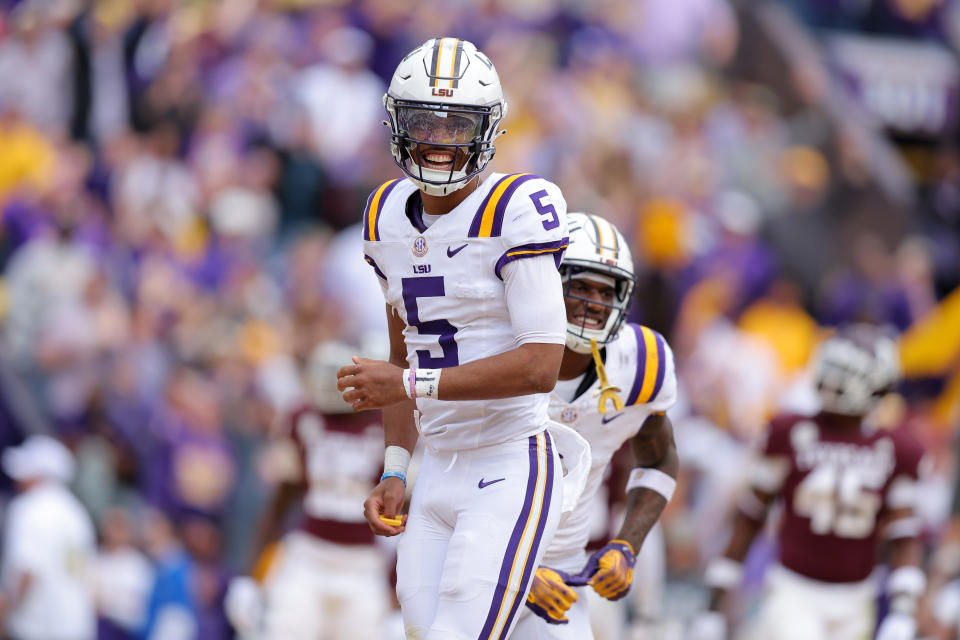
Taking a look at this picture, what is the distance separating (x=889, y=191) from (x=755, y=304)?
206 cm

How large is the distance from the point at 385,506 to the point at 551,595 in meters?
0.60

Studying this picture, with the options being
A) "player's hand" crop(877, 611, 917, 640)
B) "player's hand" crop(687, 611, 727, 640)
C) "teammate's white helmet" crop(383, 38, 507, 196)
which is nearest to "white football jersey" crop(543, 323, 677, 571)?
"teammate's white helmet" crop(383, 38, 507, 196)

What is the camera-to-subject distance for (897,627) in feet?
21.2

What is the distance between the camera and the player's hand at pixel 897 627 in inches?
254

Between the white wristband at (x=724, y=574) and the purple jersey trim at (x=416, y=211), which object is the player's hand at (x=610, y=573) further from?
the white wristband at (x=724, y=574)

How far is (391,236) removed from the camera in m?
4.43

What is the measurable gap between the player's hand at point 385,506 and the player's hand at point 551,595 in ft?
1.54

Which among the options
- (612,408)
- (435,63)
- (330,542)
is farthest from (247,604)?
(435,63)

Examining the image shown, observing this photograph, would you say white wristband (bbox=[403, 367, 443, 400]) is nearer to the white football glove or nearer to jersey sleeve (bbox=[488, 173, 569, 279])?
jersey sleeve (bbox=[488, 173, 569, 279])

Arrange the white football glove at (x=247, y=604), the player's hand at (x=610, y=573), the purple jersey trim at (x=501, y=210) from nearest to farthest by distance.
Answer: the purple jersey trim at (x=501, y=210), the player's hand at (x=610, y=573), the white football glove at (x=247, y=604)

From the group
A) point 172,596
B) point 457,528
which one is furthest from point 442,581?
point 172,596

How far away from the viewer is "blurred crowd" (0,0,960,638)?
10.4 metres

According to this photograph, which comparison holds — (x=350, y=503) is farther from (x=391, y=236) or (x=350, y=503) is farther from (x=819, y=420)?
(x=391, y=236)

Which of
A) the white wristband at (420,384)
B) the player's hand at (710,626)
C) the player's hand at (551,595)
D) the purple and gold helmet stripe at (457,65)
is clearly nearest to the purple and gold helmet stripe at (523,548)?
the player's hand at (551,595)
